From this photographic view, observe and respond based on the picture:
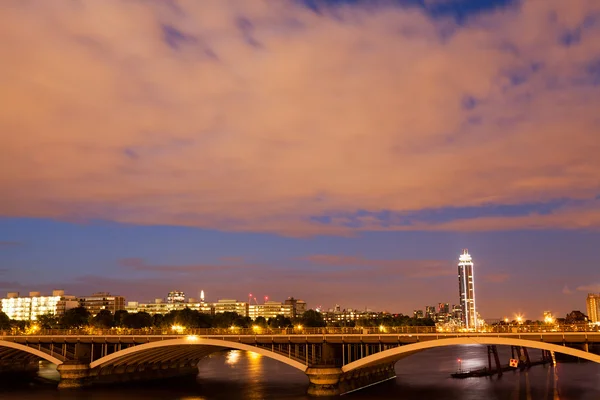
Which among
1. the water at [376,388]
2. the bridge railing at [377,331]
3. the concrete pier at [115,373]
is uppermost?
the bridge railing at [377,331]

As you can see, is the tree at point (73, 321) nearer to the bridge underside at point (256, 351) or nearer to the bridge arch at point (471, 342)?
the bridge underside at point (256, 351)

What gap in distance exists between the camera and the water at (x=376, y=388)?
7725 cm

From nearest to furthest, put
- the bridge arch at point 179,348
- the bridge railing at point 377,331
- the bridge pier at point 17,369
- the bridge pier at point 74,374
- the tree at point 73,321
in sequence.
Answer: the bridge railing at point 377,331, the bridge arch at point 179,348, the bridge pier at point 74,374, the bridge pier at point 17,369, the tree at point 73,321

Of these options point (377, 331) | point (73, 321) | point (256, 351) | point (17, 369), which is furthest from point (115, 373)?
point (73, 321)

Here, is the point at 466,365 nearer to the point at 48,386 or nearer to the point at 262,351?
the point at 262,351

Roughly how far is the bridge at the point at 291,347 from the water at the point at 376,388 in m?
2.79

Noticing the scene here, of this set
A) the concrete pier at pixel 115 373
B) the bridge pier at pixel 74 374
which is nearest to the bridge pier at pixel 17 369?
the bridge pier at pixel 74 374

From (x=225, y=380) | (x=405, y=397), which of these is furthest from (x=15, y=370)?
(x=405, y=397)

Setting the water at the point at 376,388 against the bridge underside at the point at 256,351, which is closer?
the bridge underside at the point at 256,351

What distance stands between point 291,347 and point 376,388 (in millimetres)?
12788

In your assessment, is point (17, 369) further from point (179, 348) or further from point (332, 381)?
point (332, 381)

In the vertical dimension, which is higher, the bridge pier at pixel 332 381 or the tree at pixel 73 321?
the tree at pixel 73 321

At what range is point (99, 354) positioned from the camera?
92.4 m

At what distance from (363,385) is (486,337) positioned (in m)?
21.5
